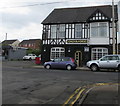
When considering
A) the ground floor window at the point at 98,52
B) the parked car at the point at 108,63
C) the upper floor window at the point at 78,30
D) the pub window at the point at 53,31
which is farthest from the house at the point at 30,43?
the parked car at the point at 108,63

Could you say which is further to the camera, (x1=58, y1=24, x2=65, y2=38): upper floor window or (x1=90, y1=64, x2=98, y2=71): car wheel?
(x1=58, y1=24, x2=65, y2=38): upper floor window

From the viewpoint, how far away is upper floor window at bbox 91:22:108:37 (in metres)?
21.1

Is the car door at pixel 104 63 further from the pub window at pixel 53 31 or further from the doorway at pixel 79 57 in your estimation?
the pub window at pixel 53 31

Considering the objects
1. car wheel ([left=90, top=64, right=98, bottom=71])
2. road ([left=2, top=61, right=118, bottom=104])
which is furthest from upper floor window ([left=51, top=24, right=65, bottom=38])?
road ([left=2, top=61, right=118, bottom=104])

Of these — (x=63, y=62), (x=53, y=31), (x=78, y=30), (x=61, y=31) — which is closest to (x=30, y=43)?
(x=53, y=31)

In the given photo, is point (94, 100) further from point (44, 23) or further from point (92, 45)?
point (44, 23)

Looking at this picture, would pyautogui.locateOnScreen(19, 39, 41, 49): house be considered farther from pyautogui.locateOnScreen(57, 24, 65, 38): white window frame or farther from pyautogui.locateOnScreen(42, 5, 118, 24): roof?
pyautogui.locateOnScreen(57, 24, 65, 38): white window frame

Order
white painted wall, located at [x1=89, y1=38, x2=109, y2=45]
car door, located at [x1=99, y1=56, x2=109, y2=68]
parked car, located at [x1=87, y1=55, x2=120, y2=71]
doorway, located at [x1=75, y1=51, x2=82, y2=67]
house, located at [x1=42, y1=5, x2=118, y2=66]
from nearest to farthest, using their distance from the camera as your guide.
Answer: parked car, located at [x1=87, y1=55, x2=120, y2=71]
car door, located at [x1=99, y1=56, x2=109, y2=68]
white painted wall, located at [x1=89, y1=38, x2=109, y2=45]
house, located at [x1=42, y1=5, x2=118, y2=66]
doorway, located at [x1=75, y1=51, x2=82, y2=67]

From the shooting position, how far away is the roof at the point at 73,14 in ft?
75.0

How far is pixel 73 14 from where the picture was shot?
80.0ft

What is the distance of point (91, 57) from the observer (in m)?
21.4

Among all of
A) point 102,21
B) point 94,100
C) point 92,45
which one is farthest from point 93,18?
point 94,100

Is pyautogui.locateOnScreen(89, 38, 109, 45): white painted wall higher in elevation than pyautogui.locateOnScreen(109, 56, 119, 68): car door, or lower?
higher

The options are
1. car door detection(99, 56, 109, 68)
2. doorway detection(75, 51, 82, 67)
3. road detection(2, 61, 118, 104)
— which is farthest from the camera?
doorway detection(75, 51, 82, 67)
